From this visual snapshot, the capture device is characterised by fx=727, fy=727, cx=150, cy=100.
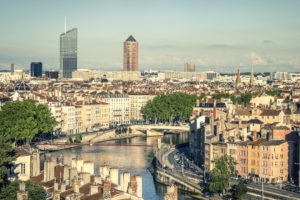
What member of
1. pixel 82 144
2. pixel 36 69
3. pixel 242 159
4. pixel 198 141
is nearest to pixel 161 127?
pixel 82 144

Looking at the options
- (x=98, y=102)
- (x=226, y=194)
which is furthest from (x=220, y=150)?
(x=98, y=102)

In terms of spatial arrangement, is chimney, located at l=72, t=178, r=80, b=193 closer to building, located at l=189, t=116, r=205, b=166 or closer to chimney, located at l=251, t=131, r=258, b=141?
chimney, located at l=251, t=131, r=258, b=141

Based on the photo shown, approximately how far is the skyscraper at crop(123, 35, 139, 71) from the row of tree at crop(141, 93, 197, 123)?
120 meters

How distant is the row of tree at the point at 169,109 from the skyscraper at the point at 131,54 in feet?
394

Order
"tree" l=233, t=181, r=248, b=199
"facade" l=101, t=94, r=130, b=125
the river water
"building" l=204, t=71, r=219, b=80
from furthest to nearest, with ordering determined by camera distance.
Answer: "building" l=204, t=71, r=219, b=80, "facade" l=101, t=94, r=130, b=125, the river water, "tree" l=233, t=181, r=248, b=199

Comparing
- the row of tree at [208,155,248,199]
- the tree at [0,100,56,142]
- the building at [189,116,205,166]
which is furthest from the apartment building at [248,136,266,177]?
the tree at [0,100,56,142]

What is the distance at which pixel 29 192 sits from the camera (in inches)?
599

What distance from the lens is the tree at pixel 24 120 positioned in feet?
130

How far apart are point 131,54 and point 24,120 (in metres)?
141

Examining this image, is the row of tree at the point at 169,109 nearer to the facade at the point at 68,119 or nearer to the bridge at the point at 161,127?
the bridge at the point at 161,127

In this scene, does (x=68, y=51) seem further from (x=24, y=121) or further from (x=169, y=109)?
(x=24, y=121)

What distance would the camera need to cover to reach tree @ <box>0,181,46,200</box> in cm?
1522

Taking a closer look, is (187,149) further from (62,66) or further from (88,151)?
(62,66)

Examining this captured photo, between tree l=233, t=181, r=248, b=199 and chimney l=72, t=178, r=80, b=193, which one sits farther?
tree l=233, t=181, r=248, b=199
